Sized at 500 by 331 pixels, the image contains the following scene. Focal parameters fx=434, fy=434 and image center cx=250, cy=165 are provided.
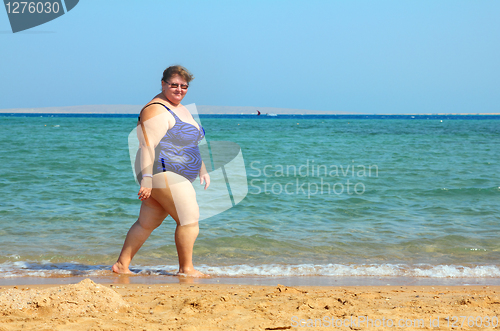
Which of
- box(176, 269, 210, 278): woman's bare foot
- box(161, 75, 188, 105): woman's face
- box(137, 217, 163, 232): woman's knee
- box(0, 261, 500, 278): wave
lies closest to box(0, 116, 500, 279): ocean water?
box(0, 261, 500, 278): wave

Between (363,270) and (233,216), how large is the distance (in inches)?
103

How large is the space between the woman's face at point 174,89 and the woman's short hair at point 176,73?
26 mm

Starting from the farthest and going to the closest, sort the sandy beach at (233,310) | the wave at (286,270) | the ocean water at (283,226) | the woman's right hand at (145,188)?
the ocean water at (283,226) < the wave at (286,270) < the woman's right hand at (145,188) < the sandy beach at (233,310)

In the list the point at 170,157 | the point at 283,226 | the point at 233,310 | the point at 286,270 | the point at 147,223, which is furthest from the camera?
the point at 283,226

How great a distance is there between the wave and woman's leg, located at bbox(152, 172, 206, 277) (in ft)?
A: 1.77

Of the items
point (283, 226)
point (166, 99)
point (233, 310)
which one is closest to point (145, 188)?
point (166, 99)

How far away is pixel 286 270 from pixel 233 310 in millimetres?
1601

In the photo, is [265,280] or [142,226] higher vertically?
[142,226]

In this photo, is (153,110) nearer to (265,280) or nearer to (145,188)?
(145,188)

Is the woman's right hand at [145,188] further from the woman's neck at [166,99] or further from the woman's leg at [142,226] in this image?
the woman's neck at [166,99]

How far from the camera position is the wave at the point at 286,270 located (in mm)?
4164

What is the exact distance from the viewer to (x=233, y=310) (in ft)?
9.27

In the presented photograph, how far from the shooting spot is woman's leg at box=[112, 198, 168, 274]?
150 inches

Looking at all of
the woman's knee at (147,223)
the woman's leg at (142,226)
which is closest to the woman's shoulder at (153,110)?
the woman's leg at (142,226)
